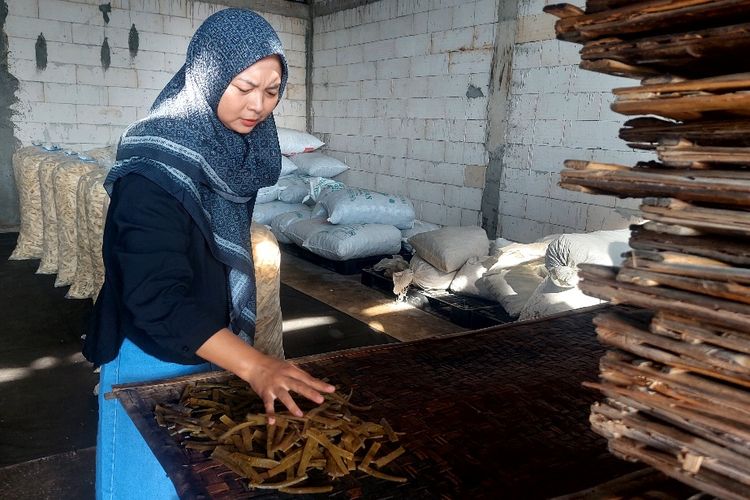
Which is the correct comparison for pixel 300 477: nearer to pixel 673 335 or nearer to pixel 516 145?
pixel 673 335

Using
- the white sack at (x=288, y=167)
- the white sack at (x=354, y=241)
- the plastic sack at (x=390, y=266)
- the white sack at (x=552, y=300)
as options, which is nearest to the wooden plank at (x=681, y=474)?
the white sack at (x=552, y=300)

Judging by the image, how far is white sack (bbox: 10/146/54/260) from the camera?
17.3ft

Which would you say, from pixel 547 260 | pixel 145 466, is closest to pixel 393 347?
pixel 145 466

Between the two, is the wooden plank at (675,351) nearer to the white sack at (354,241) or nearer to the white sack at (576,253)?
the white sack at (576,253)

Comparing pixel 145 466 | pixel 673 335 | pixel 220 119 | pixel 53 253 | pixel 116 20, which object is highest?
pixel 116 20

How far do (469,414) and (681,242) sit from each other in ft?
2.26

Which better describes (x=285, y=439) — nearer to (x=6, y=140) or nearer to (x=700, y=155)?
(x=700, y=155)

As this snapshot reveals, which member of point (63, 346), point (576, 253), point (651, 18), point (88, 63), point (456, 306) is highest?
point (88, 63)

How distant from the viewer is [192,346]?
1.19 m

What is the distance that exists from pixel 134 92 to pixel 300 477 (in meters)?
7.33

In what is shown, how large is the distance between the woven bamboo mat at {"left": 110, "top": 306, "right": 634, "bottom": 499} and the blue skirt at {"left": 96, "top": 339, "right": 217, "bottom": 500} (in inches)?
10.8

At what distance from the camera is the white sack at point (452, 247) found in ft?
13.7

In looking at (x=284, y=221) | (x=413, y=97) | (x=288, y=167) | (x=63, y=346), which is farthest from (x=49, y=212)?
(x=413, y=97)

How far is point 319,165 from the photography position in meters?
7.45
